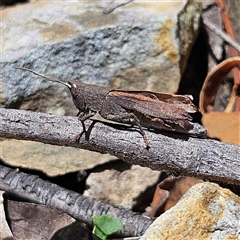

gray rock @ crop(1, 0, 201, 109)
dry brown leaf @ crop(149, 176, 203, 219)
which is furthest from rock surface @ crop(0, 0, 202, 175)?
dry brown leaf @ crop(149, 176, 203, 219)

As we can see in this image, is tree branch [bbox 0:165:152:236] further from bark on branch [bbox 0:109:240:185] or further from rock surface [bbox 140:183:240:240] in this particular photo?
rock surface [bbox 140:183:240:240]

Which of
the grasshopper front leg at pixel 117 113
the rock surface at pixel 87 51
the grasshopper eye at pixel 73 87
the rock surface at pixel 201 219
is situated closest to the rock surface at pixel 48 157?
the rock surface at pixel 87 51

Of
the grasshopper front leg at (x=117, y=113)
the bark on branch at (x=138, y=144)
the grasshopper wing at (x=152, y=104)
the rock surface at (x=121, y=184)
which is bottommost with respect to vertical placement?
the rock surface at (x=121, y=184)

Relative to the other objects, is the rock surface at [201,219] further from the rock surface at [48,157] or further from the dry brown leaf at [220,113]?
the rock surface at [48,157]

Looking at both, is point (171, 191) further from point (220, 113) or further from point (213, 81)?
point (213, 81)

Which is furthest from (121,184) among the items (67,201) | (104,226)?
Result: (104,226)

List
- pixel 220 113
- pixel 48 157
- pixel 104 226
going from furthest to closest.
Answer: pixel 220 113 < pixel 48 157 < pixel 104 226
